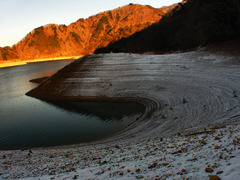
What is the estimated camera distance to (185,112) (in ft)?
48.1

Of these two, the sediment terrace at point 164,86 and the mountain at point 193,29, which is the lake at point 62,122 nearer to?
the sediment terrace at point 164,86

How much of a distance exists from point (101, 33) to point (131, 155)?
19764 centimetres

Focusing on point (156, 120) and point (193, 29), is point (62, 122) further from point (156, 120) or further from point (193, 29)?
point (193, 29)

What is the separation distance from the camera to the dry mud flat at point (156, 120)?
6211 millimetres

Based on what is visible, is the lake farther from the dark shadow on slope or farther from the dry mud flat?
the dry mud flat

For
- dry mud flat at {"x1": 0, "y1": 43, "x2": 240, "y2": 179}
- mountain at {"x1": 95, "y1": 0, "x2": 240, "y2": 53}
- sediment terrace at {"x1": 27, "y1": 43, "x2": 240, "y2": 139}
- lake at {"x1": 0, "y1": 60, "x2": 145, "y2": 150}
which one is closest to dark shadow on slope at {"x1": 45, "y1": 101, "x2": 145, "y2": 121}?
lake at {"x1": 0, "y1": 60, "x2": 145, "y2": 150}

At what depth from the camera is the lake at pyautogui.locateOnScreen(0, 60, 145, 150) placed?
15312 mm

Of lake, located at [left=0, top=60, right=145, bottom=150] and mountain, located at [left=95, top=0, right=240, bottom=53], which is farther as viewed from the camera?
mountain, located at [left=95, top=0, right=240, bottom=53]

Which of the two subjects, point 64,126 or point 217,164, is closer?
point 217,164

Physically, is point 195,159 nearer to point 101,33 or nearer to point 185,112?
point 185,112

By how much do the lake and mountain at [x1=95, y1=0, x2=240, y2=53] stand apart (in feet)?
51.8

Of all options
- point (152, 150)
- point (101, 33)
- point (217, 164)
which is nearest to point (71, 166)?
Answer: point (152, 150)

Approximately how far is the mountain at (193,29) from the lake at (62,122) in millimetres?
15789

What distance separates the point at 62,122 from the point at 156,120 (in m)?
9.77
